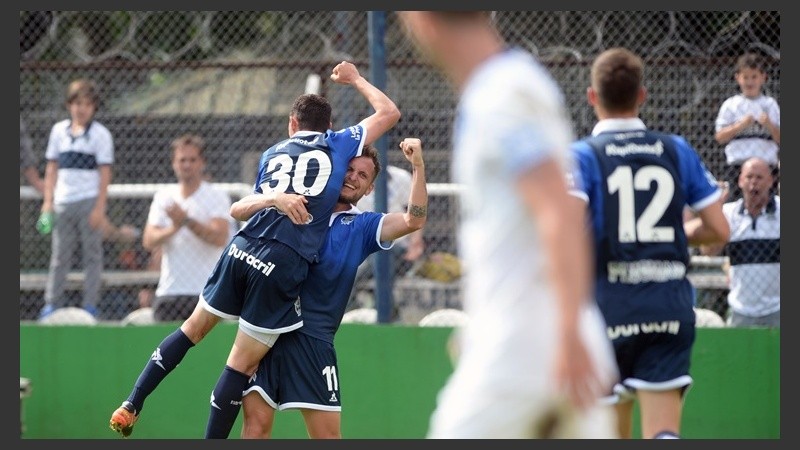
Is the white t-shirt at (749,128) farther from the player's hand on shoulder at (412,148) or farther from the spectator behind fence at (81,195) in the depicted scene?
the spectator behind fence at (81,195)

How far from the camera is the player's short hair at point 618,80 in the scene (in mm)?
5680

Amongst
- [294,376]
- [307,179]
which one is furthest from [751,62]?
[294,376]

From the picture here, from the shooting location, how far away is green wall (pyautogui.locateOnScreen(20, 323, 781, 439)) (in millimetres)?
9461

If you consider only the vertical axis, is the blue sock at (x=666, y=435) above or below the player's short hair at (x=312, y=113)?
below

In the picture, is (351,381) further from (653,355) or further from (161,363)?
(653,355)

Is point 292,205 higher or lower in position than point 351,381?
higher

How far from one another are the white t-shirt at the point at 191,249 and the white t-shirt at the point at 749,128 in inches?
155

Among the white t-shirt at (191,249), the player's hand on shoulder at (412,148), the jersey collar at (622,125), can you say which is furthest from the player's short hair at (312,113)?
the white t-shirt at (191,249)

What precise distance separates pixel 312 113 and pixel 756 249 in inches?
166

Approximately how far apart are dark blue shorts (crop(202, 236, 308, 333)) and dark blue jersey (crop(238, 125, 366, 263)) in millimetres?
72

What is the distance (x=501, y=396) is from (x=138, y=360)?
22.5ft

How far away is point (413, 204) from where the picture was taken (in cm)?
676

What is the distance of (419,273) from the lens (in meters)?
10.2

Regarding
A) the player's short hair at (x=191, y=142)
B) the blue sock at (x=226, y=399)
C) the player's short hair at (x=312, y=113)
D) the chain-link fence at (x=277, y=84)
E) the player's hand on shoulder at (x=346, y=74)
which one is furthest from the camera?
the player's short hair at (x=191, y=142)
